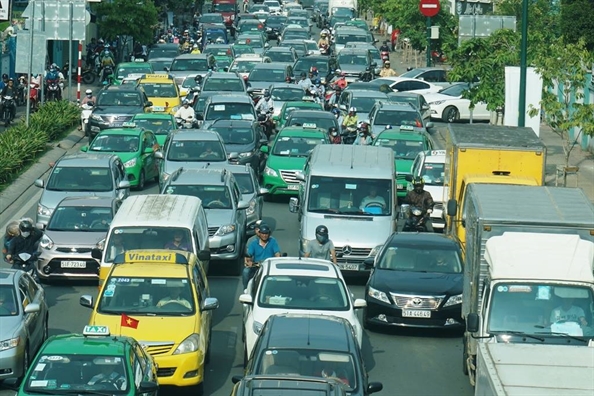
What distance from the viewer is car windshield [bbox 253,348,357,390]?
1466 cm

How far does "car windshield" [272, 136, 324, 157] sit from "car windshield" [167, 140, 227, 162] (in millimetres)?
1865

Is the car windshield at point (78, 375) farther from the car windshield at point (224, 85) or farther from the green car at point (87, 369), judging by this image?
the car windshield at point (224, 85)

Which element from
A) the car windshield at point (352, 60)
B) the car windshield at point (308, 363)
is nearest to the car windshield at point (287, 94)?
the car windshield at point (352, 60)

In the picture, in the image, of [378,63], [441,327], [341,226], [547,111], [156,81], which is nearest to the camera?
[441,327]

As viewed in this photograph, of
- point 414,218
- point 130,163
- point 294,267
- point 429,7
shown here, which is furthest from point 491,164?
point 429,7

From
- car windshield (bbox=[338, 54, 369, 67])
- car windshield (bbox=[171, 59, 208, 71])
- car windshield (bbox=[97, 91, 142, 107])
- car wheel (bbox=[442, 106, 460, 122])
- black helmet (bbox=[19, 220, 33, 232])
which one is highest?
car windshield (bbox=[338, 54, 369, 67])

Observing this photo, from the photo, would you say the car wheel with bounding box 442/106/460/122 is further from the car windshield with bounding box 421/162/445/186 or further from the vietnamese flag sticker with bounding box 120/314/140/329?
the vietnamese flag sticker with bounding box 120/314/140/329

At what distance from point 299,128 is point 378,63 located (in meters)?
29.7

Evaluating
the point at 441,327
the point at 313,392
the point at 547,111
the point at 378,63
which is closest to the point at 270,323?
the point at 313,392

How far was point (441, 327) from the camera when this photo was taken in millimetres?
21109

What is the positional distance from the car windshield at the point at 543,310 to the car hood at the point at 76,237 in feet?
30.5

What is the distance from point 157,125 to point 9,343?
68.0 feet

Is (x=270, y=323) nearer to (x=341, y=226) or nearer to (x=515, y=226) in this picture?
(x=515, y=226)

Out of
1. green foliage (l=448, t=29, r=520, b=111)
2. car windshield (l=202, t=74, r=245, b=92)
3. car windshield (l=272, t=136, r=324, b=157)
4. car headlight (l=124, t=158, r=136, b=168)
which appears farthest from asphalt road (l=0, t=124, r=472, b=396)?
car windshield (l=202, t=74, r=245, b=92)
